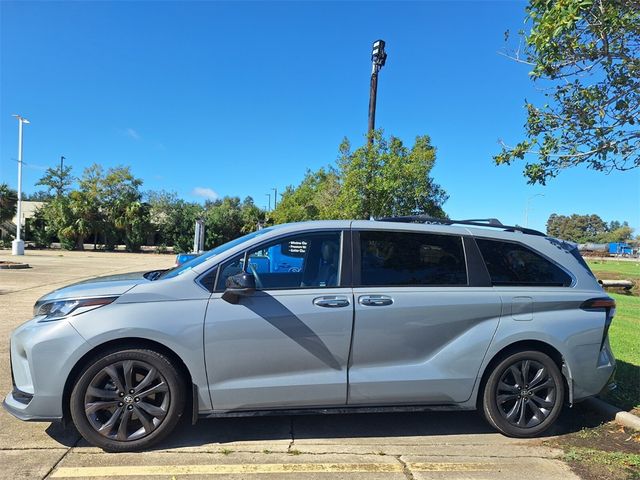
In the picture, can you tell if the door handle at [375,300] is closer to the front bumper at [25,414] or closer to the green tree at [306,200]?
the front bumper at [25,414]

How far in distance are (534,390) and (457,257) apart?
4.40 ft

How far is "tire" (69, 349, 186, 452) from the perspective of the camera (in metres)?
3.66

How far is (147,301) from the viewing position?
376 cm

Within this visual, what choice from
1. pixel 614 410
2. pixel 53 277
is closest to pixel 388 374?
pixel 614 410

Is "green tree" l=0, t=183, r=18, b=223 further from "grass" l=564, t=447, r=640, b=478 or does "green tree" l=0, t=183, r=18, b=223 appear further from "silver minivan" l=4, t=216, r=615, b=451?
"grass" l=564, t=447, r=640, b=478

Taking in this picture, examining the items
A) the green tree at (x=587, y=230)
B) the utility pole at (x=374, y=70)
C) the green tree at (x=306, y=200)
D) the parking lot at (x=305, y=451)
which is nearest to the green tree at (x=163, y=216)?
the green tree at (x=306, y=200)

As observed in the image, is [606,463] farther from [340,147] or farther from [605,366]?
[340,147]

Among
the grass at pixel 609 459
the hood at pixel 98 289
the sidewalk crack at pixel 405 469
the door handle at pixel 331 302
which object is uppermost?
the hood at pixel 98 289

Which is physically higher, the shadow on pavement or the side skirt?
the side skirt

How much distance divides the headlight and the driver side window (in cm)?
91

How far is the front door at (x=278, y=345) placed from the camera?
12.4ft

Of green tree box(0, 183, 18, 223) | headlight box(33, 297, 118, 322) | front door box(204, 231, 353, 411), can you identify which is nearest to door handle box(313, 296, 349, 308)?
front door box(204, 231, 353, 411)

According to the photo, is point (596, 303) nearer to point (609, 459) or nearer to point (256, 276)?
point (609, 459)

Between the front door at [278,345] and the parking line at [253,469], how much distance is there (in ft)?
1.51
